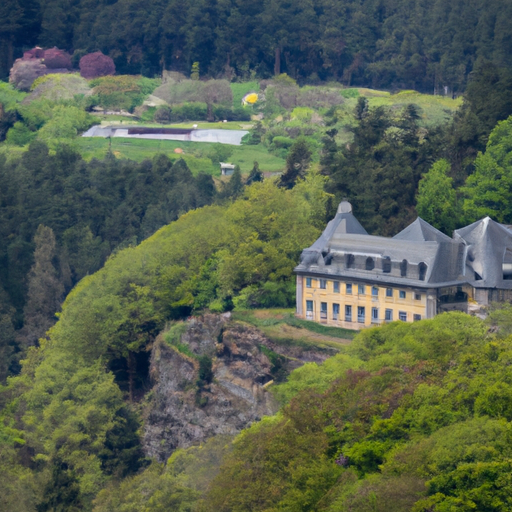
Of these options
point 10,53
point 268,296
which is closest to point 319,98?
point 10,53

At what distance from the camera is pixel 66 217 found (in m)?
93.5

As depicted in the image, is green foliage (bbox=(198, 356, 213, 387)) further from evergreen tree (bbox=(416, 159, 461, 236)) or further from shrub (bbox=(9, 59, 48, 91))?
shrub (bbox=(9, 59, 48, 91))

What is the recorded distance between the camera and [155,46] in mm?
139000

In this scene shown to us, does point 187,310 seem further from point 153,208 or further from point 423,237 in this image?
point 153,208

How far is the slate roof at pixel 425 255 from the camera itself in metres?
60.8

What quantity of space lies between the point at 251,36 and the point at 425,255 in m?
78.9

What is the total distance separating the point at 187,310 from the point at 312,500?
91.4ft

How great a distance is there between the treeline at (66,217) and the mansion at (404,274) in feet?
84.9

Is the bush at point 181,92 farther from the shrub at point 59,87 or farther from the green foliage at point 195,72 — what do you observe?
the green foliage at point 195,72

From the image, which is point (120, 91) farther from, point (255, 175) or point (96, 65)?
point (255, 175)

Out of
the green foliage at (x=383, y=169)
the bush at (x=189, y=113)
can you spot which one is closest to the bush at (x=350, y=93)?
the bush at (x=189, y=113)

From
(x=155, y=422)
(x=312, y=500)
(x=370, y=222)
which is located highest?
(x=370, y=222)

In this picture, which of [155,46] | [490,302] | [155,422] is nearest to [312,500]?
[490,302]

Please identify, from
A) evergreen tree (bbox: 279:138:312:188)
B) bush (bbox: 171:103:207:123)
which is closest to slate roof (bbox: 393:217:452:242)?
evergreen tree (bbox: 279:138:312:188)
